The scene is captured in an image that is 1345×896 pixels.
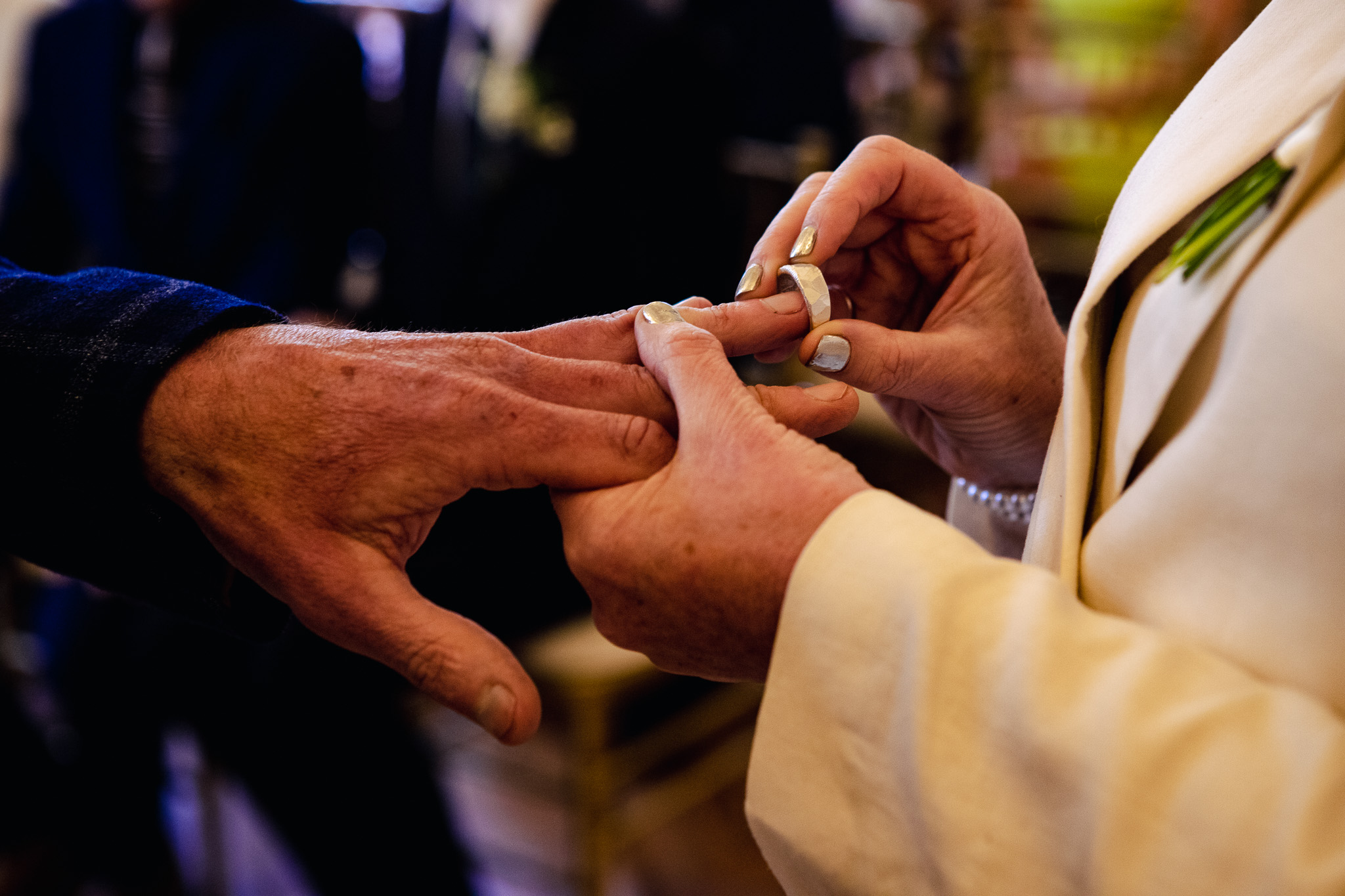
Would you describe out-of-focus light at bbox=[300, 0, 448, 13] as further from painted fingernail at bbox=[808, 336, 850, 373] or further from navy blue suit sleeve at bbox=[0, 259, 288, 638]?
painted fingernail at bbox=[808, 336, 850, 373]

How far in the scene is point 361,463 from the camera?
2.09 feet

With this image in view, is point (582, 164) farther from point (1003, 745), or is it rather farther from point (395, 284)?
point (1003, 745)

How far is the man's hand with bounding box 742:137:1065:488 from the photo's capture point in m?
0.71

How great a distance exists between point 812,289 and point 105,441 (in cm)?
52

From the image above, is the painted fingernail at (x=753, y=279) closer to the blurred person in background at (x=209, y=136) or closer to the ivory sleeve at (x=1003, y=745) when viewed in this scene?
the ivory sleeve at (x=1003, y=745)

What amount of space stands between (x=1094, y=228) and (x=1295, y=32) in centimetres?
194

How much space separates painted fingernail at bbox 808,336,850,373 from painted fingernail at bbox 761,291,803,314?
0.05 metres

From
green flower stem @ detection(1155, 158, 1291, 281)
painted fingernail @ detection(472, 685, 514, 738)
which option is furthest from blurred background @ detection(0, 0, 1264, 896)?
green flower stem @ detection(1155, 158, 1291, 281)

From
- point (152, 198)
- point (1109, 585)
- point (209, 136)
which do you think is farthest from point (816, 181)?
point (152, 198)

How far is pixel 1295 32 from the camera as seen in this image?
56 cm

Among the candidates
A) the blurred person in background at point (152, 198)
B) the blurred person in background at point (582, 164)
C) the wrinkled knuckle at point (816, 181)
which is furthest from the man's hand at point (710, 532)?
the blurred person in background at point (582, 164)

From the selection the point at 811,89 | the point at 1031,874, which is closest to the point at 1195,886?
the point at 1031,874

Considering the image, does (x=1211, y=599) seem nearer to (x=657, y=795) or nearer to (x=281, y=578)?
(x=281, y=578)

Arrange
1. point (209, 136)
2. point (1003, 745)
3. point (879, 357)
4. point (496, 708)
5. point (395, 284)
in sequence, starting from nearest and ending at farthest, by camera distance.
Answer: point (1003, 745)
point (496, 708)
point (879, 357)
point (209, 136)
point (395, 284)
